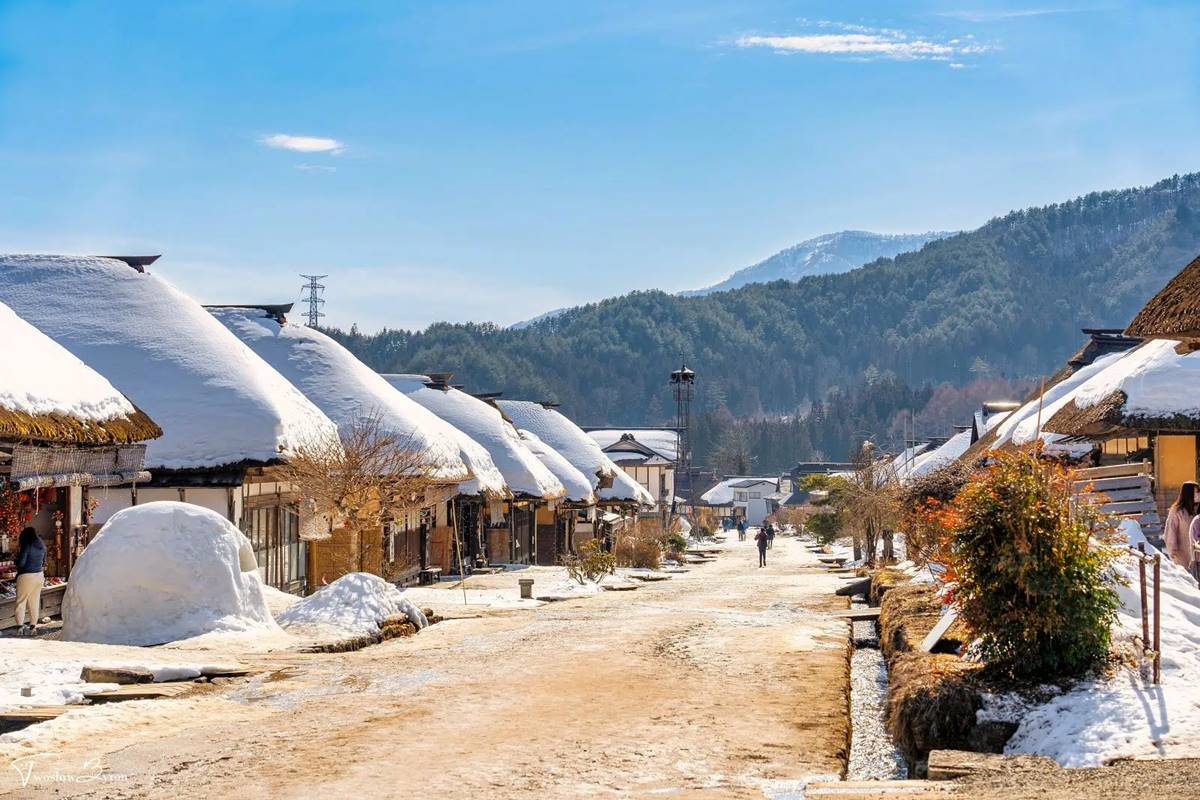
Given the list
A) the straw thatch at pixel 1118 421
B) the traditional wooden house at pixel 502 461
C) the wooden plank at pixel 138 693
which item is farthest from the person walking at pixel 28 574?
the traditional wooden house at pixel 502 461

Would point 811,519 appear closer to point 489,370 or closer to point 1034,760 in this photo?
point 1034,760

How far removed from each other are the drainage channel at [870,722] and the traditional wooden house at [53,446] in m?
9.70

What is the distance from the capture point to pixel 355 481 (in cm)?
2317

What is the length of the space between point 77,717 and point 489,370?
16294 cm

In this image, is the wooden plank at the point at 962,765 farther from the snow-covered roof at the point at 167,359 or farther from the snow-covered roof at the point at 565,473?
the snow-covered roof at the point at 565,473

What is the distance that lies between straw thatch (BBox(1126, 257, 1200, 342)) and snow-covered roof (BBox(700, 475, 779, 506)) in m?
104

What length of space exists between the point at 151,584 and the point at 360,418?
46.1 ft

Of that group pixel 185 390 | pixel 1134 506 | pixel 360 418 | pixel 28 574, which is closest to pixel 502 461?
pixel 360 418

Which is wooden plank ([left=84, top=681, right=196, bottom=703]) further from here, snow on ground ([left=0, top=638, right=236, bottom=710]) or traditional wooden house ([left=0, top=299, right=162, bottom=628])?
traditional wooden house ([left=0, top=299, right=162, bottom=628])

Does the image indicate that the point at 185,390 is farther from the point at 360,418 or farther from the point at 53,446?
the point at 360,418

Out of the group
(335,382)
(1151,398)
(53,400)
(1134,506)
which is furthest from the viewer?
(335,382)

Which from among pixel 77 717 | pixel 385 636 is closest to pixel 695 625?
pixel 385 636

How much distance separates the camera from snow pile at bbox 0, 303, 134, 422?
1497 cm

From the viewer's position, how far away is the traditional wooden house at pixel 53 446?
1505 cm
